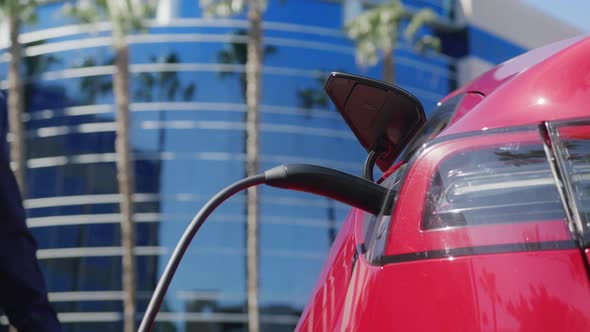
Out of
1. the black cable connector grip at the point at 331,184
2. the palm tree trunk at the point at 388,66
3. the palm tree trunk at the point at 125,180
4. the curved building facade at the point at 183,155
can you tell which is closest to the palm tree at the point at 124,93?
the palm tree trunk at the point at 125,180

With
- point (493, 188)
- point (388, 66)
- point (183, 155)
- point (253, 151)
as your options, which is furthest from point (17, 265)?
point (183, 155)

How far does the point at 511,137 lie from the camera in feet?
3.59

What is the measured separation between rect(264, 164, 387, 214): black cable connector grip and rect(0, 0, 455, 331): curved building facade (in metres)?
19.5

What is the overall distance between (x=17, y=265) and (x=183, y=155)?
19.8 metres

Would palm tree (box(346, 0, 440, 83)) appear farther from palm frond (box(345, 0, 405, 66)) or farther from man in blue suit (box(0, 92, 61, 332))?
man in blue suit (box(0, 92, 61, 332))

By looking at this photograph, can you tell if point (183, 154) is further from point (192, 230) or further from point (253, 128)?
point (192, 230)

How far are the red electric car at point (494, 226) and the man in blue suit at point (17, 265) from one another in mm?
1105

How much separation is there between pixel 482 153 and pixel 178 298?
67.2 feet

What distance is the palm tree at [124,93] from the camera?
58.7 feet

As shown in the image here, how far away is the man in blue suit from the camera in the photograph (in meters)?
2.04

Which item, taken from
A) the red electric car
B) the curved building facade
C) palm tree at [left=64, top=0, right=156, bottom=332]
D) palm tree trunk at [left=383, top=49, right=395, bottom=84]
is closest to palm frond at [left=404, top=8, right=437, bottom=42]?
the curved building facade

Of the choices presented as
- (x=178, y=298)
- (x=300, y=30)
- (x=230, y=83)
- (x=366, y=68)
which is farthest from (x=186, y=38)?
(x=178, y=298)

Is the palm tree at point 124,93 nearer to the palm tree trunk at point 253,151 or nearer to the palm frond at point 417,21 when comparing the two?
the palm tree trunk at point 253,151

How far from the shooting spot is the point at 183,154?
71.4 ft
